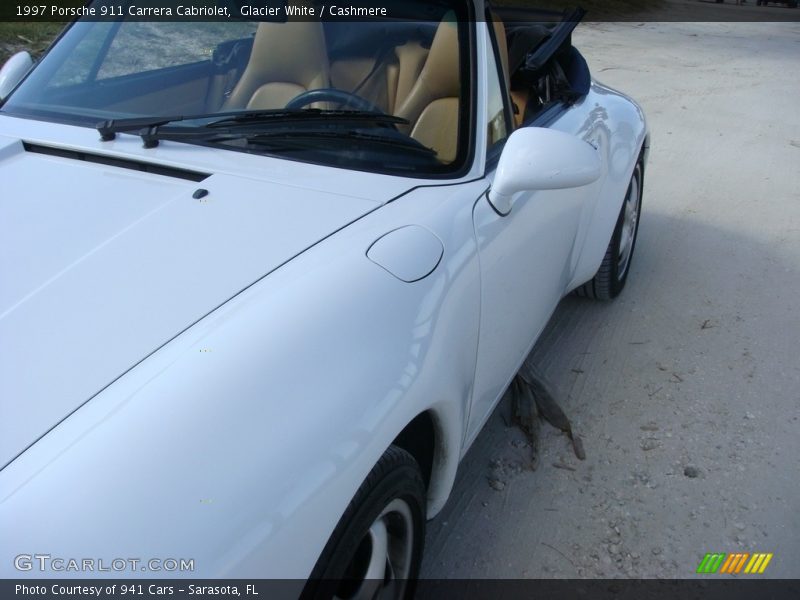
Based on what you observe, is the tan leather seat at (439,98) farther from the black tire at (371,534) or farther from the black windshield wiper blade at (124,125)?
the black tire at (371,534)

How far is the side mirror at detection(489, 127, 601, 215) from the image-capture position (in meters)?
1.90

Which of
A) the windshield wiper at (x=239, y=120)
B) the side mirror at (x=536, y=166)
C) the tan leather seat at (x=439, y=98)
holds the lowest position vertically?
the side mirror at (x=536, y=166)

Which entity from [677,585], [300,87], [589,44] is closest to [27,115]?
[300,87]

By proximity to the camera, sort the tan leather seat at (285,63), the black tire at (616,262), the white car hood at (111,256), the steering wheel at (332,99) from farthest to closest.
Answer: the black tire at (616,262), the tan leather seat at (285,63), the steering wheel at (332,99), the white car hood at (111,256)

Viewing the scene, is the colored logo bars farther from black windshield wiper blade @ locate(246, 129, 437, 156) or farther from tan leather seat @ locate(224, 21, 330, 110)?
tan leather seat @ locate(224, 21, 330, 110)

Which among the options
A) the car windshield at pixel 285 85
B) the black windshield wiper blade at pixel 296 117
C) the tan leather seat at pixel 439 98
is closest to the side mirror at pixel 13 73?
the car windshield at pixel 285 85

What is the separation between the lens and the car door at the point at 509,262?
1.92m

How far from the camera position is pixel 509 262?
79.3 inches

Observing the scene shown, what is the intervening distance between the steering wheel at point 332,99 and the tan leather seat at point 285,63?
0.08 meters

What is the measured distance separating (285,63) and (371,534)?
153 centimetres

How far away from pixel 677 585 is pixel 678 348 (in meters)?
1.40

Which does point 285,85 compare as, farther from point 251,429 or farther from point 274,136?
point 251,429

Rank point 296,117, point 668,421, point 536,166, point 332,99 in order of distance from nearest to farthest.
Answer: point 536,166
point 296,117
point 332,99
point 668,421

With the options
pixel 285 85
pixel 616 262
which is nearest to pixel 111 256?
pixel 285 85
